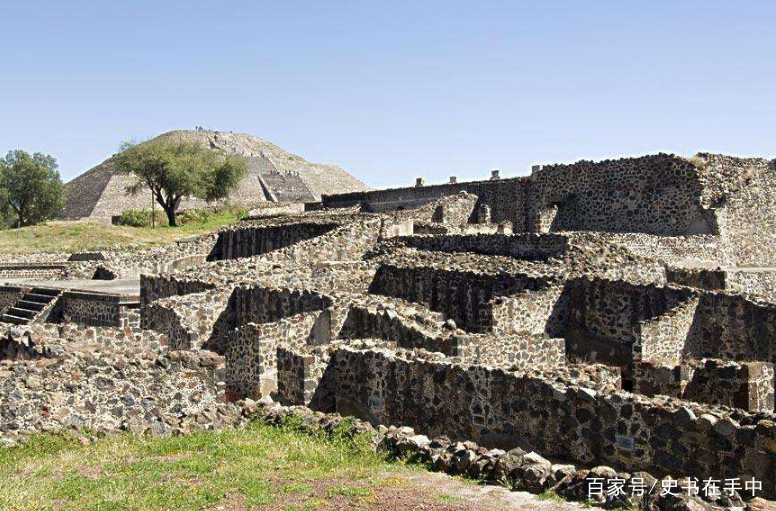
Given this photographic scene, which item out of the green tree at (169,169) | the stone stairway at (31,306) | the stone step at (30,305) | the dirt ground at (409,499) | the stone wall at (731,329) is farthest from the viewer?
the green tree at (169,169)

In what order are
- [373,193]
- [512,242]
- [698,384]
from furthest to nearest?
[373,193]
[512,242]
[698,384]

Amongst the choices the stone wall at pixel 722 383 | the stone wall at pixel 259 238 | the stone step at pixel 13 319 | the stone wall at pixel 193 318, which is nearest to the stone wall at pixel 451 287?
the stone wall at pixel 193 318

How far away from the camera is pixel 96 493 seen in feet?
24.0

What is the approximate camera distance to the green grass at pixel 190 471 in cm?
714

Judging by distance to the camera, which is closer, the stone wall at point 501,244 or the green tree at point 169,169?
the stone wall at point 501,244

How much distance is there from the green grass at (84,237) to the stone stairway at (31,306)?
1583 cm

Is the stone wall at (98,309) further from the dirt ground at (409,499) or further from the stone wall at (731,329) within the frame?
the dirt ground at (409,499)

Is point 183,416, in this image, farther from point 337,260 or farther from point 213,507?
point 337,260

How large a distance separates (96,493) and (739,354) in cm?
1157

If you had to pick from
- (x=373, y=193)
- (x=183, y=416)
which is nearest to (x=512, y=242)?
(x=183, y=416)

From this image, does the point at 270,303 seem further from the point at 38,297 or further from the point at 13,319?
the point at 38,297

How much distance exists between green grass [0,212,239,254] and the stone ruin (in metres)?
13.8

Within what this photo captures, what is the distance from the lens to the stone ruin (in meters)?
8.58

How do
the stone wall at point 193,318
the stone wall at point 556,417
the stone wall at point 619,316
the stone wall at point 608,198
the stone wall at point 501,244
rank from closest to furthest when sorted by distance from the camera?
1. the stone wall at point 556,417
2. the stone wall at point 619,316
3. the stone wall at point 193,318
4. the stone wall at point 501,244
5. the stone wall at point 608,198
